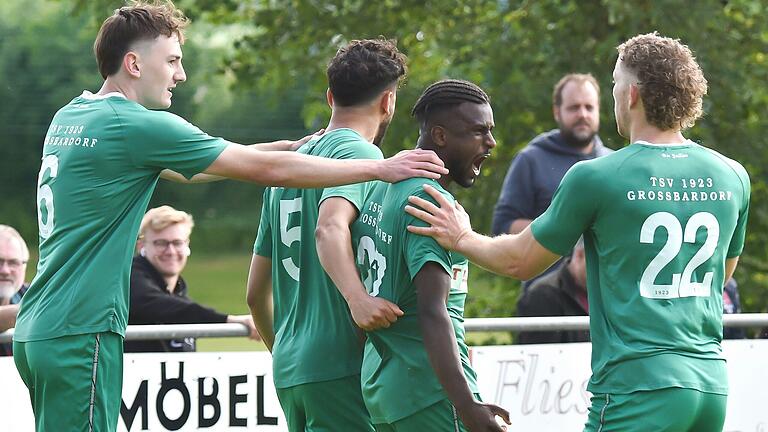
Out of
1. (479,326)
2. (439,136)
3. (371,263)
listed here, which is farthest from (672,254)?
(479,326)

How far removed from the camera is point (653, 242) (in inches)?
168

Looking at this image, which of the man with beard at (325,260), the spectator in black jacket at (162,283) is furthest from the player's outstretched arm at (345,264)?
the spectator in black jacket at (162,283)

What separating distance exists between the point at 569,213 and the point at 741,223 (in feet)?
2.33

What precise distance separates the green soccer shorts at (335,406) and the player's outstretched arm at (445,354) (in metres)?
0.72

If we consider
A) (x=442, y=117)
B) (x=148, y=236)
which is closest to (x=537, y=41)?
(x=148, y=236)

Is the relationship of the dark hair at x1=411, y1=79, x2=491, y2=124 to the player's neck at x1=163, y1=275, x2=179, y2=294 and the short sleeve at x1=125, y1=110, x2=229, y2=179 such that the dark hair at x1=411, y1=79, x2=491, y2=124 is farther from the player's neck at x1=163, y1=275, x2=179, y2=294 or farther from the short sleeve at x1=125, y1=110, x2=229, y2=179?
the player's neck at x1=163, y1=275, x2=179, y2=294

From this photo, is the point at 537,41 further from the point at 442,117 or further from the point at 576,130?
the point at 442,117

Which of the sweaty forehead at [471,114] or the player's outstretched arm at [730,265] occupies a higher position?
the sweaty forehead at [471,114]

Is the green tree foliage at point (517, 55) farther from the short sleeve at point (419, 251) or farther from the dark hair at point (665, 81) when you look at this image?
the short sleeve at point (419, 251)

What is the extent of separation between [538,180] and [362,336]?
4021 millimetres

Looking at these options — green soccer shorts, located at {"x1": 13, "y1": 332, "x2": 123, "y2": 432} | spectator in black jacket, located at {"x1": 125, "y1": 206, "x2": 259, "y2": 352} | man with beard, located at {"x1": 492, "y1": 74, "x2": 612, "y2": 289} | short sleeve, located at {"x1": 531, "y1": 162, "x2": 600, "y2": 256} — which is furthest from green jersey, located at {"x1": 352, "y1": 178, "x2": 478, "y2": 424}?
man with beard, located at {"x1": 492, "y1": 74, "x2": 612, "y2": 289}

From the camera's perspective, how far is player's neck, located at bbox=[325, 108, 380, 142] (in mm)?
5035

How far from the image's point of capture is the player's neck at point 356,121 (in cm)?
504

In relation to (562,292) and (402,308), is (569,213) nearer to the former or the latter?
(402,308)
